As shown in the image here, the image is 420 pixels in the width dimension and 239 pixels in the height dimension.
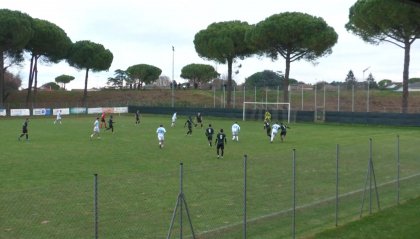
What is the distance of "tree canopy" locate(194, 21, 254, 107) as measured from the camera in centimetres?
7262

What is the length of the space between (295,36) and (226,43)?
39.0 ft

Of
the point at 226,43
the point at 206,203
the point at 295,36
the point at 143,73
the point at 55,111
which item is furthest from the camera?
the point at 143,73

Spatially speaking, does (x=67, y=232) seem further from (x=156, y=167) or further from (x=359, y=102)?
(x=359, y=102)

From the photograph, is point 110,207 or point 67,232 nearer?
point 67,232

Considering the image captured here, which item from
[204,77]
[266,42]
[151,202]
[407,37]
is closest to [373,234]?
[151,202]

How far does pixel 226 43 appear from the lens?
72250mm

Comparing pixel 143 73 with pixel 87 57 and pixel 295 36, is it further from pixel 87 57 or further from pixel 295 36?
pixel 295 36

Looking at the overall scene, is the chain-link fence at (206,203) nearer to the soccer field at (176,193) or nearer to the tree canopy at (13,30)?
the soccer field at (176,193)

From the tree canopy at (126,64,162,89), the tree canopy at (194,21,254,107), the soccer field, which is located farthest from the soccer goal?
the tree canopy at (126,64,162,89)

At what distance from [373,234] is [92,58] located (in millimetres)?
81653

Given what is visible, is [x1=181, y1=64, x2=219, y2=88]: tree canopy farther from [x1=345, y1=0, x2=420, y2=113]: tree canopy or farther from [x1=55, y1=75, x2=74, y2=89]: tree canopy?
[x1=345, y1=0, x2=420, y2=113]: tree canopy

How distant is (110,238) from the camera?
9.58 m

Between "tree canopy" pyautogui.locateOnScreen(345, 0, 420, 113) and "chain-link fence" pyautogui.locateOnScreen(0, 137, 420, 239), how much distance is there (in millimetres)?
35977

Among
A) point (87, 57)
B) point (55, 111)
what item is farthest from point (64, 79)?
point (55, 111)
